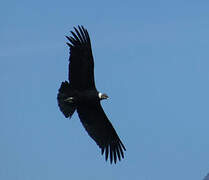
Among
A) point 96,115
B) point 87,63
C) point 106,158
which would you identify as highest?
point 87,63

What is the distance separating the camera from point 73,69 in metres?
20.5

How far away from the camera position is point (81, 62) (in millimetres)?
20625

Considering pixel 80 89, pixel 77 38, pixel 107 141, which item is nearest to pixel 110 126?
pixel 107 141

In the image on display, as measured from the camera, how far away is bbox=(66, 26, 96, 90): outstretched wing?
808 inches

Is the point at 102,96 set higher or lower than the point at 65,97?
higher

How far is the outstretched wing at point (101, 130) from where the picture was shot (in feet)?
71.6

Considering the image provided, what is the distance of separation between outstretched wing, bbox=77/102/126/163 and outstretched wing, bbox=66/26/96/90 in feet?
4.05

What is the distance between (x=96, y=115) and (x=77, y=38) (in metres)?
2.89

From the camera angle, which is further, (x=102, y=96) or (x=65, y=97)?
(x=102, y=96)

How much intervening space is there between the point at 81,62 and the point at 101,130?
111 inches

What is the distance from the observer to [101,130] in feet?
72.7

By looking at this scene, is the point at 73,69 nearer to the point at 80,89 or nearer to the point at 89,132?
the point at 80,89

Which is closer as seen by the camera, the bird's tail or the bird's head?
the bird's tail

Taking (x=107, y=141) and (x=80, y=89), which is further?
(x=107, y=141)
